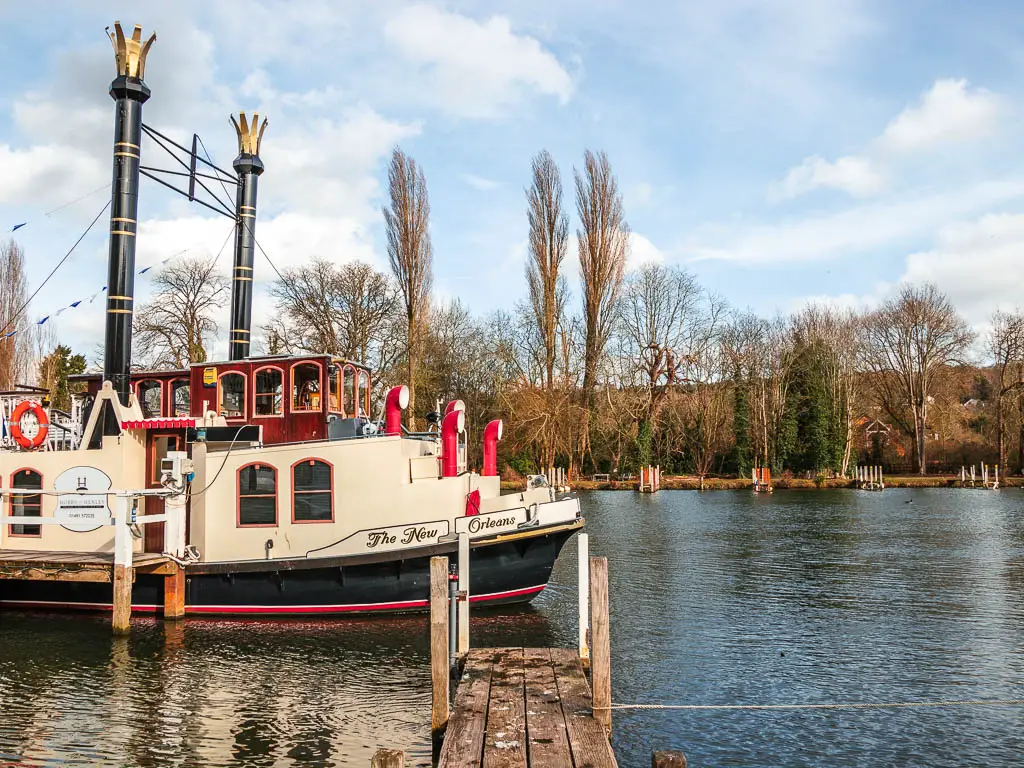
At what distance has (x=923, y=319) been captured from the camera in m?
65.4

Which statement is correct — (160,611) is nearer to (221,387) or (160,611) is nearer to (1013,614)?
(221,387)

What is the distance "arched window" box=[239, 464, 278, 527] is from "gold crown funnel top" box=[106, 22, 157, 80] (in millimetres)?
8769

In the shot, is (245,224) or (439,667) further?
(245,224)

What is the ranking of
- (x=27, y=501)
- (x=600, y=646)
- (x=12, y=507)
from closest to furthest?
(x=600, y=646) < (x=27, y=501) < (x=12, y=507)

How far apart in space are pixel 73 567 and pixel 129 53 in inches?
412

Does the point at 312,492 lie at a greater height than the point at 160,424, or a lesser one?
lesser

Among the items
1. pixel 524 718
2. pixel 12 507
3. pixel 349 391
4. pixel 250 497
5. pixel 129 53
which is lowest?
pixel 524 718

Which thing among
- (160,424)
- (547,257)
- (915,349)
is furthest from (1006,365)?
(160,424)

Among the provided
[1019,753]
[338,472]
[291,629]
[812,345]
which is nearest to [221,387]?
[338,472]

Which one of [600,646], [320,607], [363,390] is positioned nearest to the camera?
[600,646]

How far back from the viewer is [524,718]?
25.6ft

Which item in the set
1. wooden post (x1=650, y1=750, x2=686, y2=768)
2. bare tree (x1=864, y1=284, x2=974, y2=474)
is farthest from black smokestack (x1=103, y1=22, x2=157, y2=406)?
bare tree (x1=864, y1=284, x2=974, y2=474)

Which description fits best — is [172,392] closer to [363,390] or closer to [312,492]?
[363,390]

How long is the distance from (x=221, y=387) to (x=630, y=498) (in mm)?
36707
